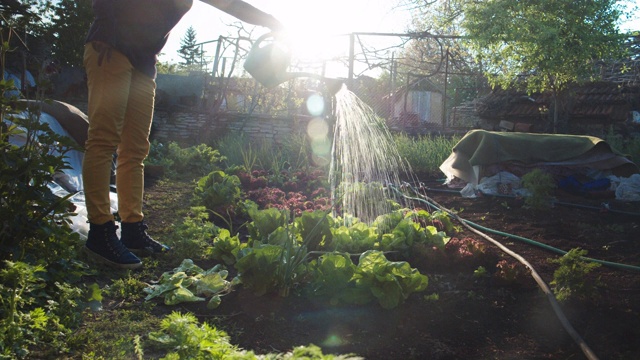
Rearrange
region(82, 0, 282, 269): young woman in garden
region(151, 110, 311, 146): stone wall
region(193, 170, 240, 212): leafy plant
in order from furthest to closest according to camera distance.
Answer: region(151, 110, 311, 146): stone wall → region(193, 170, 240, 212): leafy plant → region(82, 0, 282, 269): young woman in garden

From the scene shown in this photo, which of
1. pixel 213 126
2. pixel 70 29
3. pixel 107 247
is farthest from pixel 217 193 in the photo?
pixel 70 29

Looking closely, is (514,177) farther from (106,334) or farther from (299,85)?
(299,85)

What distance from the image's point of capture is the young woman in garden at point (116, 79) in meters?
2.85

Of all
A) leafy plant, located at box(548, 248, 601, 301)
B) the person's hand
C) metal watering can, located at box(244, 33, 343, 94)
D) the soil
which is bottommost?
the soil

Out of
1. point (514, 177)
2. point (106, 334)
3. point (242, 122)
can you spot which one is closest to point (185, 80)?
point (242, 122)

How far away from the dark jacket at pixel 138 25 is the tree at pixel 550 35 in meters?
8.31

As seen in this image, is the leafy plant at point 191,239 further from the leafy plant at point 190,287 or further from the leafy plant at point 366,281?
the leafy plant at point 366,281

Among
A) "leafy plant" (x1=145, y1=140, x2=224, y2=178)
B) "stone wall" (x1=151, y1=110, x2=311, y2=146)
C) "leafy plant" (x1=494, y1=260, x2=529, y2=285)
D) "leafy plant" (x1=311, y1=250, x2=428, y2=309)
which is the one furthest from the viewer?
"stone wall" (x1=151, y1=110, x2=311, y2=146)

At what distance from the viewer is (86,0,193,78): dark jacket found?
2857mm

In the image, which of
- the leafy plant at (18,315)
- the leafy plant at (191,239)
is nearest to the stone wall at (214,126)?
the leafy plant at (191,239)

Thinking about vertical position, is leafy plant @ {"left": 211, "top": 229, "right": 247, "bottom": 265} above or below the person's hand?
below

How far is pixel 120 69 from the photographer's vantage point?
2.92 metres

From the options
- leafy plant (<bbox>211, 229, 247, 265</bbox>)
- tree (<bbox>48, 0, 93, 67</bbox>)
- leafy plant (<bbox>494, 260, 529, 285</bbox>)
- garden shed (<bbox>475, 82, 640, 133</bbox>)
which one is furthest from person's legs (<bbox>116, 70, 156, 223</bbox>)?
tree (<bbox>48, 0, 93, 67</bbox>)

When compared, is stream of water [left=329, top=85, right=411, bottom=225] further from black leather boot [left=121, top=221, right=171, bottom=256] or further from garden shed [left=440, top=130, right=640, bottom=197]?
garden shed [left=440, top=130, right=640, bottom=197]
